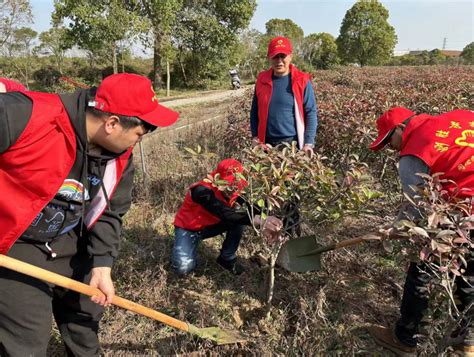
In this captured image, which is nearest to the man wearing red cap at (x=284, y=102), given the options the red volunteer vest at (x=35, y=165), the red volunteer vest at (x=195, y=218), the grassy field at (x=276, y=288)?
the grassy field at (x=276, y=288)

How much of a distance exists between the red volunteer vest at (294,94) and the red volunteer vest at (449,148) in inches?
54.2

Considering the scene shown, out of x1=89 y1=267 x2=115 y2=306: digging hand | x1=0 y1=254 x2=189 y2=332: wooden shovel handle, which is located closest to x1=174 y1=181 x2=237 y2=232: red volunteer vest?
x1=0 y1=254 x2=189 y2=332: wooden shovel handle

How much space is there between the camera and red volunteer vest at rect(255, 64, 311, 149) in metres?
3.34

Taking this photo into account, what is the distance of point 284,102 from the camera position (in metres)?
3.33

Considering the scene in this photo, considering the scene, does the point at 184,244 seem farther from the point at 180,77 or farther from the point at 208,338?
the point at 180,77

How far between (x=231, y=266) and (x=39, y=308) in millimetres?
1671

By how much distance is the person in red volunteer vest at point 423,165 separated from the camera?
197cm

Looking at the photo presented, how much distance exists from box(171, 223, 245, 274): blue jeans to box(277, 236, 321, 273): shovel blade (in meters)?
0.49

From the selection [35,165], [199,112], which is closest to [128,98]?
[35,165]

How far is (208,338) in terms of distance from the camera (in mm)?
2311

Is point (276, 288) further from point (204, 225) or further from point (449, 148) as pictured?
point (449, 148)

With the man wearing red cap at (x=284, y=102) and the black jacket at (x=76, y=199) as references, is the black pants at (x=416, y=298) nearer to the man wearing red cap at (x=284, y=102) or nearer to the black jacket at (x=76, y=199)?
the man wearing red cap at (x=284, y=102)

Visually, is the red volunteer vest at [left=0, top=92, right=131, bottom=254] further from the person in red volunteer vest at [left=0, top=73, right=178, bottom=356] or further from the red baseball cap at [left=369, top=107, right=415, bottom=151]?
the red baseball cap at [left=369, top=107, right=415, bottom=151]

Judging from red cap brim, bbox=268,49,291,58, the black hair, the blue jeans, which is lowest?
the blue jeans
